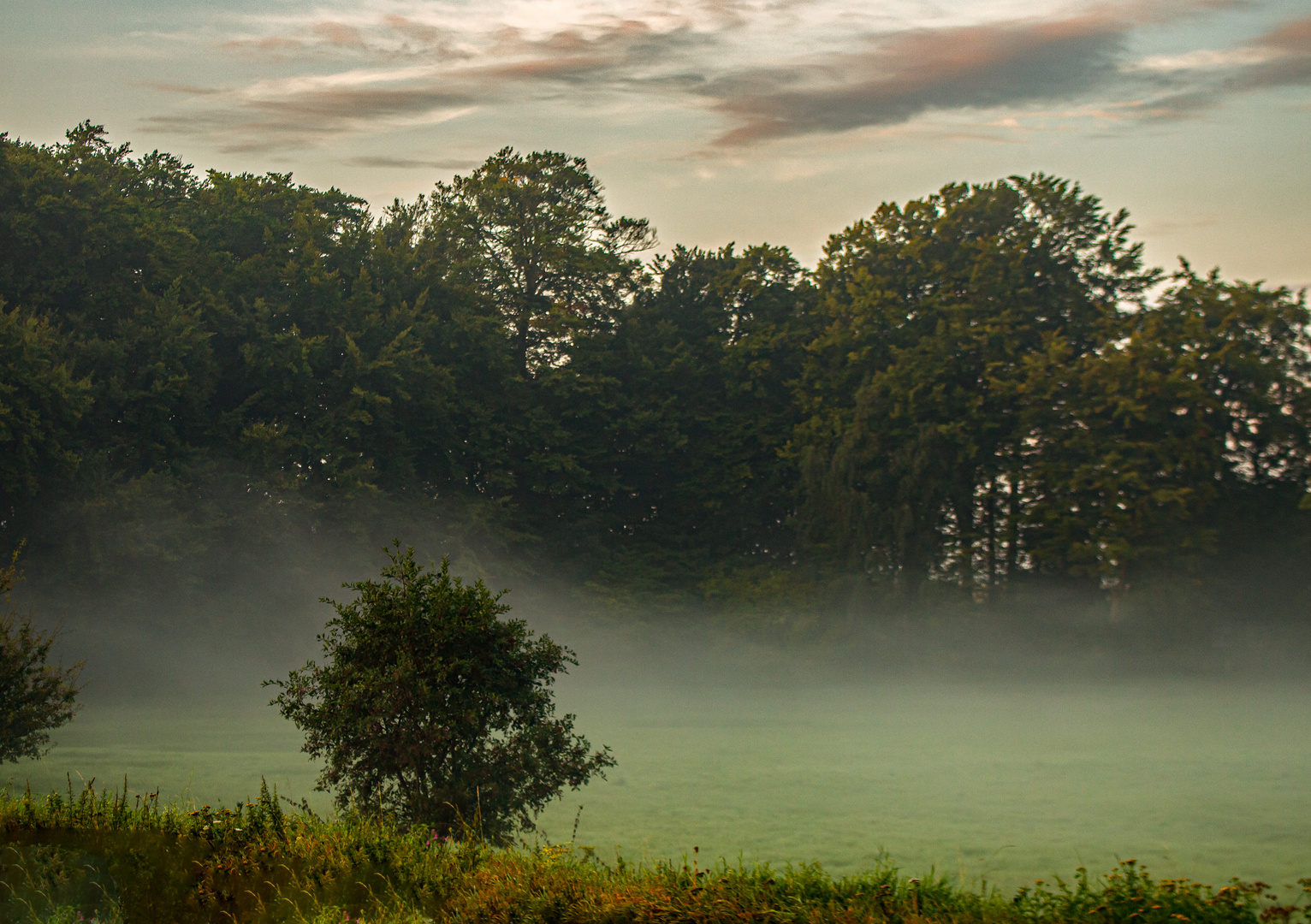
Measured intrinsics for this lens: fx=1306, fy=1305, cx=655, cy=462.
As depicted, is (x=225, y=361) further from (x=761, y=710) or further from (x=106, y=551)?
(x=761, y=710)

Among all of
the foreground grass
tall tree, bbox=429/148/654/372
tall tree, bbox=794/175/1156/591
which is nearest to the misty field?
the foreground grass

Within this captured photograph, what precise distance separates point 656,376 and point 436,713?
35.6 m

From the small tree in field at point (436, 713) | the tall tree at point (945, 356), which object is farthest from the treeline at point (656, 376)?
the small tree in field at point (436, 713)

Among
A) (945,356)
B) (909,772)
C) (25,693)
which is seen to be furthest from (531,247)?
(25,693)

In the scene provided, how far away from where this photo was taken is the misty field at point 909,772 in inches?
570

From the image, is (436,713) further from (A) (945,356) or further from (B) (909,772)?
(A) (945,356)

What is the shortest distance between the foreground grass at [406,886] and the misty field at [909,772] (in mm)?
2180

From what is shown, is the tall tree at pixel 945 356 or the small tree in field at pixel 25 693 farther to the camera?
the tall tree at pixel 945 356

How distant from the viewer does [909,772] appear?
70.9 feet

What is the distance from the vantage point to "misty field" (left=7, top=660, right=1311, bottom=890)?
14.5 metres

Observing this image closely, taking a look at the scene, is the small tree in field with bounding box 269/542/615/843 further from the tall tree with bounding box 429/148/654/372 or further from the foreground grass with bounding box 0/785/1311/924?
the tall tree with bounding box 429/148/654/372

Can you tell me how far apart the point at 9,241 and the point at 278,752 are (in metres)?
18.5

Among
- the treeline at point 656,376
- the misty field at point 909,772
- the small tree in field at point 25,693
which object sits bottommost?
the misty field at point 909,772

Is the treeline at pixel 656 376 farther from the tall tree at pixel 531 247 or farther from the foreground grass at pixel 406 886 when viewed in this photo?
the foreground grass at pixel 406 886
